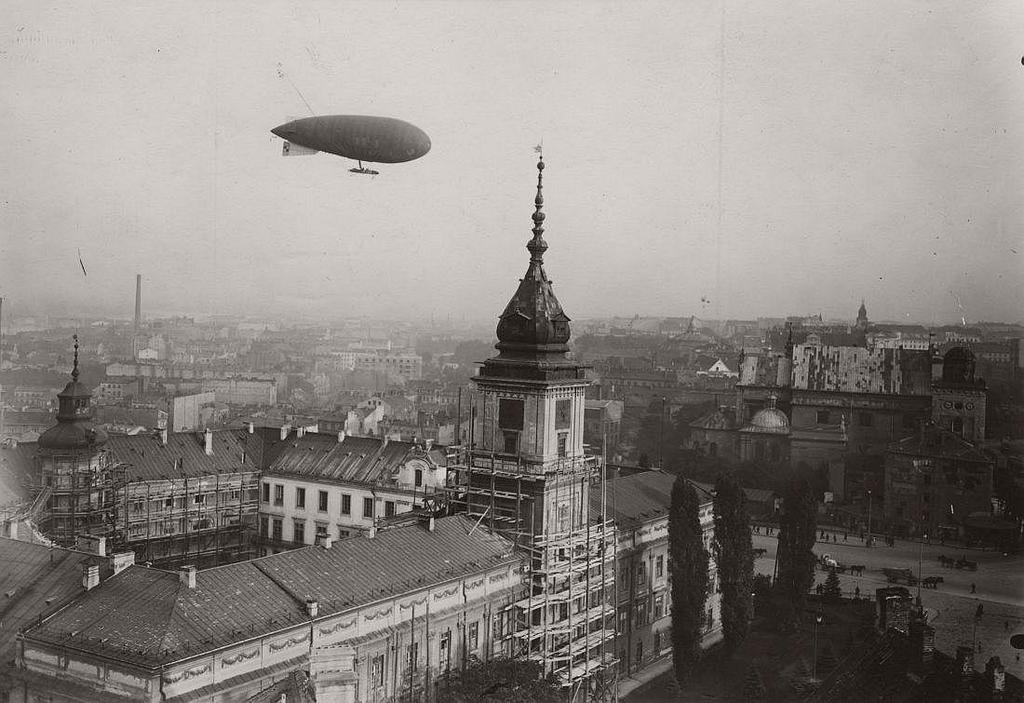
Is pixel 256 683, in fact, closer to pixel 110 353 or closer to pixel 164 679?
pixel 164 679

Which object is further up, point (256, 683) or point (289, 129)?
point (289, 129)

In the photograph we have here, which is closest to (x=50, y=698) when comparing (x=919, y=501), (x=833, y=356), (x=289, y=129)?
(x=289, y=129)

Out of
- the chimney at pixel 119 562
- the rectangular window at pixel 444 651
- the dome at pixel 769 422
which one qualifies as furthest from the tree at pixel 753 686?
the dome at pixel 769 422

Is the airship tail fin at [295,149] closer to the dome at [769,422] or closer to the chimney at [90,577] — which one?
the chimney at [90,577]

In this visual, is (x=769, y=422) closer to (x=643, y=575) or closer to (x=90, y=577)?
(x=643, y=575)

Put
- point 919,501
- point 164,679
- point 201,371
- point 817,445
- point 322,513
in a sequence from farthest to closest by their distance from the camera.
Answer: point 201,371
point 817,445
point 919,501
point 322,513
point 164,679

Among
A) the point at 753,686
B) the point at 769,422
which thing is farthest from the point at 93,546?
the point at 769,422
